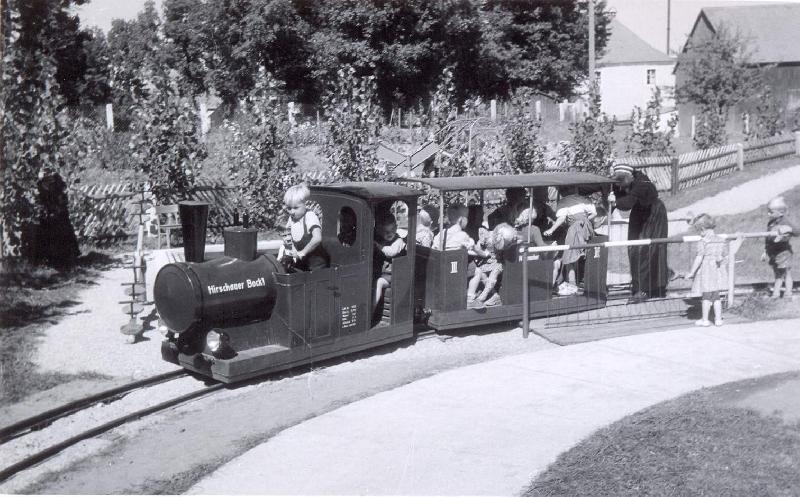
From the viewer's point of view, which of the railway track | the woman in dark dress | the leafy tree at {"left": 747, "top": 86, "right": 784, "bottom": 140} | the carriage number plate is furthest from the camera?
the leafy tree at {"left": 747, "top": 86, "right": 784, "bottom": 140}

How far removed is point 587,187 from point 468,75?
1037 inches

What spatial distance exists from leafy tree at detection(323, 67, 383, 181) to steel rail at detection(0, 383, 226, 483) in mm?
7689

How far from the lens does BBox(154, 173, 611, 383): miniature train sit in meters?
8.59

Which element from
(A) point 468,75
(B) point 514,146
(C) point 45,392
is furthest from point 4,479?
(A) point 468,75

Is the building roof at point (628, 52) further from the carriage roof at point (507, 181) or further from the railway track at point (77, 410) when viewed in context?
the railway track at point (77, 410)

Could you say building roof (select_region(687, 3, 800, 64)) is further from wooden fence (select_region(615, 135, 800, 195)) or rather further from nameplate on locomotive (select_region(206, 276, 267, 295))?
nameplate on locomotive (select_region(206, 276, 267, 295))

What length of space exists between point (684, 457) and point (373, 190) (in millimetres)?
4617

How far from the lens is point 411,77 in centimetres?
3456

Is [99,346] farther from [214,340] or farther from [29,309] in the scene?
[214,340]

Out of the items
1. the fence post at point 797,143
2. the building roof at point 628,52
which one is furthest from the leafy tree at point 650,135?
the building roof at point 628,52

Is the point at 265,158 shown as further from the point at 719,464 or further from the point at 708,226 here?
the point at 719,464

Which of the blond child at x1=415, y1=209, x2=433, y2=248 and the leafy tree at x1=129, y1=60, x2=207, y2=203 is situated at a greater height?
the leafy tree at x1=129, y1=60, x2=207, y2=203

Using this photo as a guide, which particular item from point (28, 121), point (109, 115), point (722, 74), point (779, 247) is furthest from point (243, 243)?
point (722, 74)

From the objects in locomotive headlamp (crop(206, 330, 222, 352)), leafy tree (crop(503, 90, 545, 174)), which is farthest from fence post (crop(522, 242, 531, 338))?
leafy tree (crop(503, 90, 545, 174))
